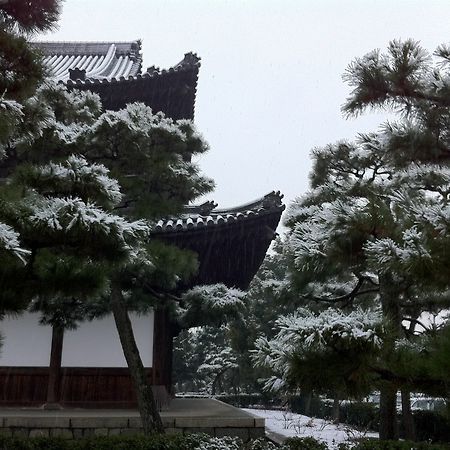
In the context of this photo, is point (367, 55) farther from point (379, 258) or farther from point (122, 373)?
point (122, 373)

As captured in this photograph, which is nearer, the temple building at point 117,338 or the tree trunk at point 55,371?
the tree trunk at point 55,371

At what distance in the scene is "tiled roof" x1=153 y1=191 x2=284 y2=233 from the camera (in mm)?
9148

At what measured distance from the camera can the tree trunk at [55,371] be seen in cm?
885

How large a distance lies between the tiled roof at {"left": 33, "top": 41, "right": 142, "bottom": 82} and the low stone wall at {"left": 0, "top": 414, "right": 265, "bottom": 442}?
10.8 m

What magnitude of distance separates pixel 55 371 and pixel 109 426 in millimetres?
1964

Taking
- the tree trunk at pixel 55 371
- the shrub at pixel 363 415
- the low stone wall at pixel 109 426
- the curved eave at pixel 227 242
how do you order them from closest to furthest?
the low stone wall at pixel 109 426
the tree trunk at pixel 55 371
the curved eave at pixel 227 242
the shrub at pixel 363 415

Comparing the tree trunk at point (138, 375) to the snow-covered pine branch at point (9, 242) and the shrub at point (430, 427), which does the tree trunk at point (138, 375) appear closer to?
the snow-covered pine branch at point (9, 242)

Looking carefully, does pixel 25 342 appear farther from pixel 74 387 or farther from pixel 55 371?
pixel 74 387

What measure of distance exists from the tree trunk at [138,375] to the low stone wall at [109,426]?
127 cm

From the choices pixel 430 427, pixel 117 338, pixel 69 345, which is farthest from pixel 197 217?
pixel 430 427

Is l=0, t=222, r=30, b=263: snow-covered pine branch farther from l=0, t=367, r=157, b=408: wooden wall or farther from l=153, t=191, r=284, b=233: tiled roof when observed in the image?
l=0, t=367, r=157, b=408: wooden wall

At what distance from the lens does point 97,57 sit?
18859mm

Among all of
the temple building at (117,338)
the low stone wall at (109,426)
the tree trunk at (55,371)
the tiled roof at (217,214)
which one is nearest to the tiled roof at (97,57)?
the tiled roof at (217,214)

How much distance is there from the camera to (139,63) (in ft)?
59.4
